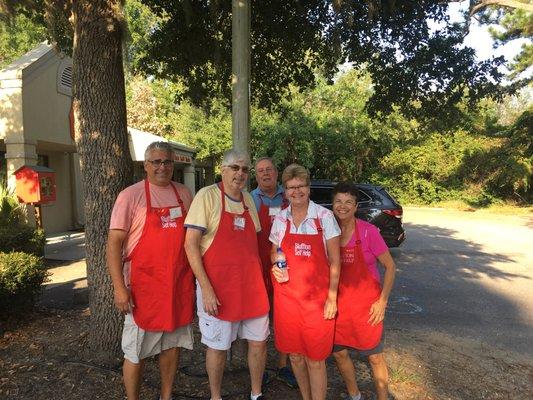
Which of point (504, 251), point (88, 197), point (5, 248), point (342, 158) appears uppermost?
point (342, 158)

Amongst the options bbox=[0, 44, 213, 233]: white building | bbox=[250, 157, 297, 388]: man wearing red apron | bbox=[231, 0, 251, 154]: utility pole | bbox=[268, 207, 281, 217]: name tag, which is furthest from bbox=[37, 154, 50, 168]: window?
bbox=[268, 207, 281, 217]: name tag

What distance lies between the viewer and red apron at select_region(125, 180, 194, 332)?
2.93 metres

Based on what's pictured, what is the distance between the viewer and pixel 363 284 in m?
2.95

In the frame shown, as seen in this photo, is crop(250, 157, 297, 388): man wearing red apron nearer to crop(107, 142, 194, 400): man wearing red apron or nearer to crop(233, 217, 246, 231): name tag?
crop(233, 217, 246, 231): name tag

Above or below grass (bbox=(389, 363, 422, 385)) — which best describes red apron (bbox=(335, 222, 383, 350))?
above

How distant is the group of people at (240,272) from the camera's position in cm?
286

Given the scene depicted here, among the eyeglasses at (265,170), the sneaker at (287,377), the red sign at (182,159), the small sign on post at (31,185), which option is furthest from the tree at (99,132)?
the red sign at (182,159)

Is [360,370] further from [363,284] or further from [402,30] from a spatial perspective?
[402,30]

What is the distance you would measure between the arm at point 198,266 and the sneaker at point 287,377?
1.13 metres

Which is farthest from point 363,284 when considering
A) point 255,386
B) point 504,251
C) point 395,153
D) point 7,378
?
point 395,153

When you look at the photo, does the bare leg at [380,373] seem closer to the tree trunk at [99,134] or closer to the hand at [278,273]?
the hand at [278,273]

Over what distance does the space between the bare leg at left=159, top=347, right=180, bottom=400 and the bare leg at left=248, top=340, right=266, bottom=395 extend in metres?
0.54

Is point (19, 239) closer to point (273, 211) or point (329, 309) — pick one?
point (273, 211)

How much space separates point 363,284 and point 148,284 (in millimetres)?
1445
